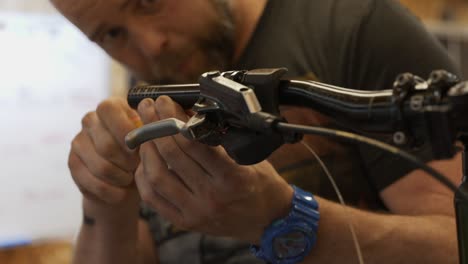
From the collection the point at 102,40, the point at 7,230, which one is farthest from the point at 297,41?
the point at 7,230

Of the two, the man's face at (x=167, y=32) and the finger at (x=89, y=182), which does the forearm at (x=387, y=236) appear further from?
the man's face at (x=167, y=32)

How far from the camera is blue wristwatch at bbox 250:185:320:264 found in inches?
24.0

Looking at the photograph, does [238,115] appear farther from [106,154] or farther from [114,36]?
[114,36]

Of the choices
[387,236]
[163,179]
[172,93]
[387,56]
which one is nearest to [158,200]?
[163,179]

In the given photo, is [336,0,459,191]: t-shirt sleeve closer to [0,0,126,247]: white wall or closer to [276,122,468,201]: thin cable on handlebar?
[276,122,468,201]: thin cable on handlebar

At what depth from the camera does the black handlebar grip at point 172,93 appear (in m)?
0.52

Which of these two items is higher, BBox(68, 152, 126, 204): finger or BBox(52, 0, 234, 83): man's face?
BBox(52, 0, 234, 83): man's face

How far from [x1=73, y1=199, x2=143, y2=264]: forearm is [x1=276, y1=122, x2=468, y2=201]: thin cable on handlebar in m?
0.53

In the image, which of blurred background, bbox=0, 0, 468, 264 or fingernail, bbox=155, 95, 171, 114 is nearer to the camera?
fingernail, bbox=155, 95, 171, 114

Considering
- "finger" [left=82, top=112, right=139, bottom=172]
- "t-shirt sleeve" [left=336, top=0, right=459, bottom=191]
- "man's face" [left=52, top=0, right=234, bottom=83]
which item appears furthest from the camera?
"man's face" [left=52, top=0, right=234, bottom=83]

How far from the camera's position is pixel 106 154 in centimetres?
71

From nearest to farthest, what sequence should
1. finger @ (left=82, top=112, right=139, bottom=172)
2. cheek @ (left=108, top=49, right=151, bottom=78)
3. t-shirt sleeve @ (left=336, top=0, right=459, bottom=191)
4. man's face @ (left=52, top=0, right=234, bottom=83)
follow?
finger @ (left=82, top=112, right=139, bottom=172) → t-shirt sleeve @ (left=336, top=0, right=459, bottom=191) → man's face @ (left=52, top=0, right=234, bottom=83) → cheek @ (left=108, top=49, right=151, bottom=78)

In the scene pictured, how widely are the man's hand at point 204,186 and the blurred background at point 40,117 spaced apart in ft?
3.60

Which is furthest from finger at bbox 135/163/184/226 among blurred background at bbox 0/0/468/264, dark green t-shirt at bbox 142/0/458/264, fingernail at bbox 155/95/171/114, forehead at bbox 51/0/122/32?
blurred background at bbox 0/0/468/264
